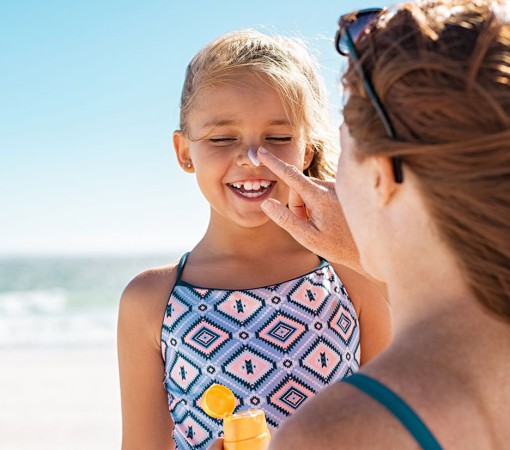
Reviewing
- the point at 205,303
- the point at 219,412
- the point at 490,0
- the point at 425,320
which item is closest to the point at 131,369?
the point at 205,303

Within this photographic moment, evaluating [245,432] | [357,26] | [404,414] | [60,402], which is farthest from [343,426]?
[60,402]

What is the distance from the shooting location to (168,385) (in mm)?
2613

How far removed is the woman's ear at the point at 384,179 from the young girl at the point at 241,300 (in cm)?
127

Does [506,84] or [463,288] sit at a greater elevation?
[506,84]

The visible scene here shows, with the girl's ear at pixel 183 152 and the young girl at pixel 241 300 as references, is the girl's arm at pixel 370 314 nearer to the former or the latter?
the young girl at pixel 241 300

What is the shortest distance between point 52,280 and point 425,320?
3490cm

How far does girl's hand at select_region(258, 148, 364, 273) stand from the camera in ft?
7.30

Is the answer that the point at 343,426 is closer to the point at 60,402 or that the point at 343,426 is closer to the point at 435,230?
the point at 435,230

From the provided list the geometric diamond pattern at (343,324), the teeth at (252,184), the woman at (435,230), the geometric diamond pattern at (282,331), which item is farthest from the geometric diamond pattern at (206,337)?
the woman at (435,230)

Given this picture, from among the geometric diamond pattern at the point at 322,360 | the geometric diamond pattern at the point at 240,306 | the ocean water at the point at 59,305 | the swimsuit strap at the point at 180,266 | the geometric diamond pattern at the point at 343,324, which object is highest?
the swimsuit strap at the point at 180,266

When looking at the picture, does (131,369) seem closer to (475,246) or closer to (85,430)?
(475,246)

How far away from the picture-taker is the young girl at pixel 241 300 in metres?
2.51

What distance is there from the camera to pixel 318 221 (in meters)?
2.26

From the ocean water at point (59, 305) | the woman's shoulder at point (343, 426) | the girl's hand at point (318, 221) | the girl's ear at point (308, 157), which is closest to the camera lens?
the woman's shoulder at point (343, 426)
